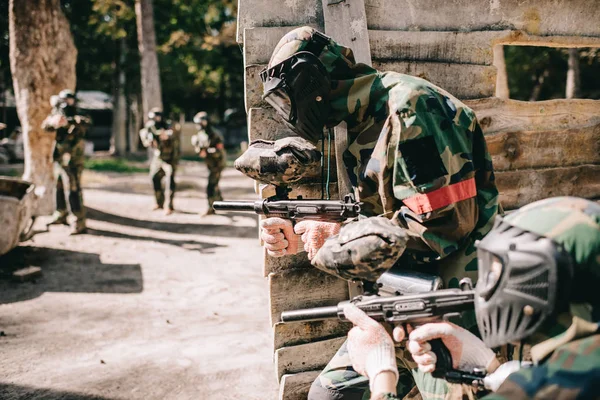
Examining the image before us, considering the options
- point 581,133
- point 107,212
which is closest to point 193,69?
point 107,212

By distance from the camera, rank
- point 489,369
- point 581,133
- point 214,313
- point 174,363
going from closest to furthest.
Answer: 1. point 489,369
2. point 581,133
3. point 174,363
4. point 214,313

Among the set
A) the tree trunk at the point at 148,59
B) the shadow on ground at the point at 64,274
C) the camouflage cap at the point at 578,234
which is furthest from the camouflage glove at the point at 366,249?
the tree trunk at the point at 148,59

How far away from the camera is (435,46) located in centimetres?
366

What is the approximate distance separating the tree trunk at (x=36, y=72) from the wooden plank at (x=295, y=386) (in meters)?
9.26

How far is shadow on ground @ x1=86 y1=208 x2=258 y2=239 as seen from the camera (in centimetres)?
1073

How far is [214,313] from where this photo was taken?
6.07m

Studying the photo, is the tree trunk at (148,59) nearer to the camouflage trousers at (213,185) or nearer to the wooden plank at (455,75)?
the camouflage trousers at (213,185)

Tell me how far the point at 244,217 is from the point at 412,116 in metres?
10.2

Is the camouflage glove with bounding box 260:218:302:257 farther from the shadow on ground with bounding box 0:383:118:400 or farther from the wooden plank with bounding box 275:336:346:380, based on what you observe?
the shadow on ground with bounding box 0:383:118:400

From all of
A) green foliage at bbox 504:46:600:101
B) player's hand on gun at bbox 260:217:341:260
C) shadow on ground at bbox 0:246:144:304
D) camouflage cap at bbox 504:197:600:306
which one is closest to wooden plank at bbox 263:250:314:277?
Result: player's hand on gun at bbox 260:217:341:260

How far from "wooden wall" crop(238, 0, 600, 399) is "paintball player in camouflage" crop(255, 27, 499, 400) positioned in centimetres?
70

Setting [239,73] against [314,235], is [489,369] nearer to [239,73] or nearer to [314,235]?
[314,235]

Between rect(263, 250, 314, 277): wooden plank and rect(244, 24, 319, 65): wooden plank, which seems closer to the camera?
rect(244, 24, 319, 65): wooden plank

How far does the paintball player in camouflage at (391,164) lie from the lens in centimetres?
235
